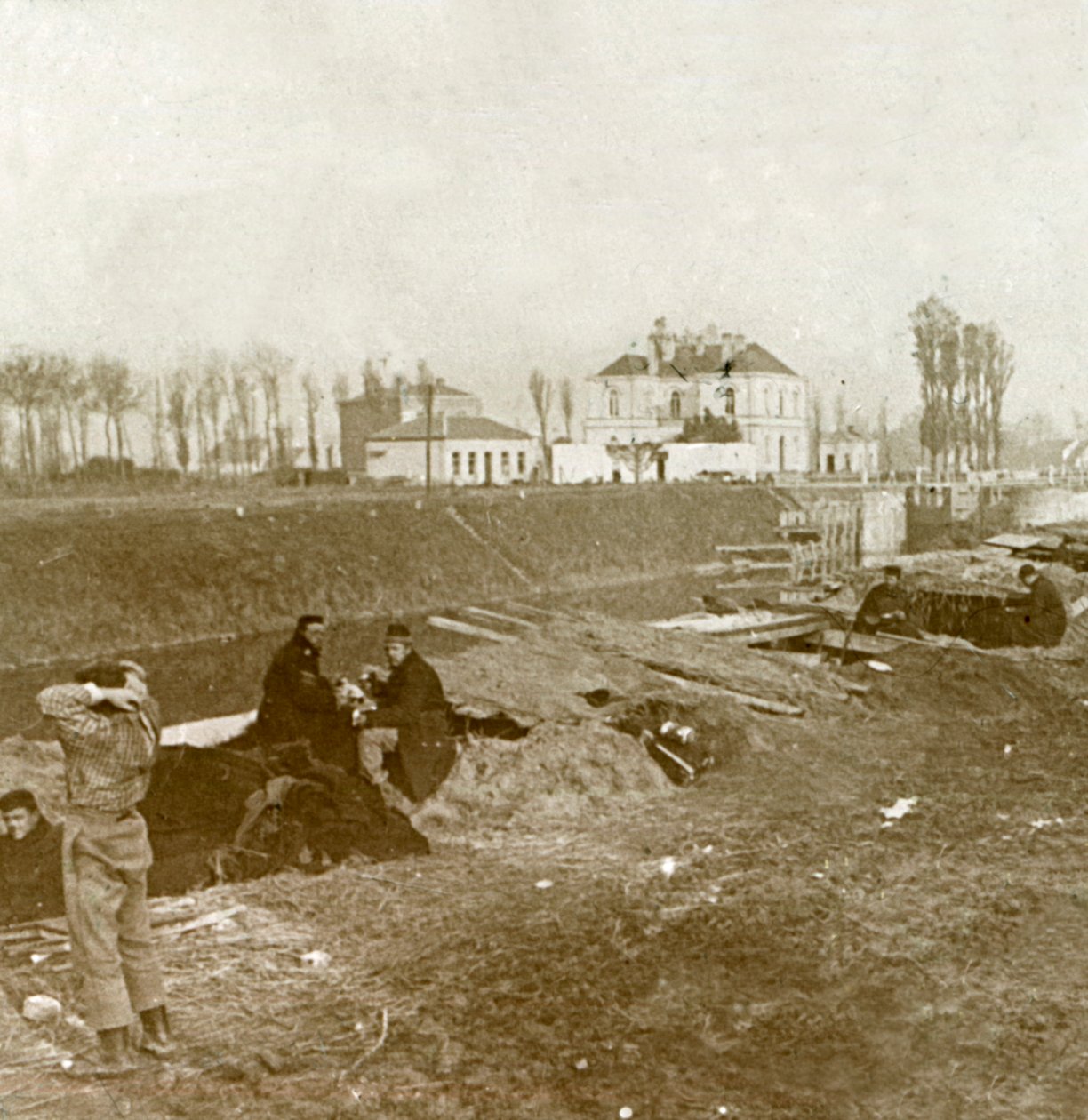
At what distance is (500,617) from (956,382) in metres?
26.6

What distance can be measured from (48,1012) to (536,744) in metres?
4.05

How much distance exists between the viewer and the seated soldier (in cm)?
536

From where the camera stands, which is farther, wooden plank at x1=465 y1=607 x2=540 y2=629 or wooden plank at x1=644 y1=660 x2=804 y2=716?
wooden plank at x1=465 y1=607 x2=540 y2=629

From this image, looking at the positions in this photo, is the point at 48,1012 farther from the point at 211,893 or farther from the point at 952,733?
the point at 952,733

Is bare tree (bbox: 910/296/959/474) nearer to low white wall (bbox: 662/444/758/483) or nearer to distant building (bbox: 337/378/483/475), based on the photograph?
low white wall (bbox: 662/444/758/483)

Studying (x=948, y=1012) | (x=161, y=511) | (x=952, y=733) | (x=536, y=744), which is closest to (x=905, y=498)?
(x=161, y=511)

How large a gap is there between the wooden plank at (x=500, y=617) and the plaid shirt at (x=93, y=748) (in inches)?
279

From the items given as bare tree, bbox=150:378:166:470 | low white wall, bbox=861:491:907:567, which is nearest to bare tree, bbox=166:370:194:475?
bare tree, bbox=150:378:166:470

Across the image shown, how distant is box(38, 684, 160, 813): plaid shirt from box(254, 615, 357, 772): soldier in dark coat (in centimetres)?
298

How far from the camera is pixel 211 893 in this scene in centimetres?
583

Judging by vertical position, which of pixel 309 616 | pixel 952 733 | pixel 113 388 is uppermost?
pixel 113 388

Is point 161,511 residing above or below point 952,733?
above

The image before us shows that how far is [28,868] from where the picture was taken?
5426 mm

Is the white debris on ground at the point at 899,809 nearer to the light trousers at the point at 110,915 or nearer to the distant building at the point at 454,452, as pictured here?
the light trousers at the point at 110,915
